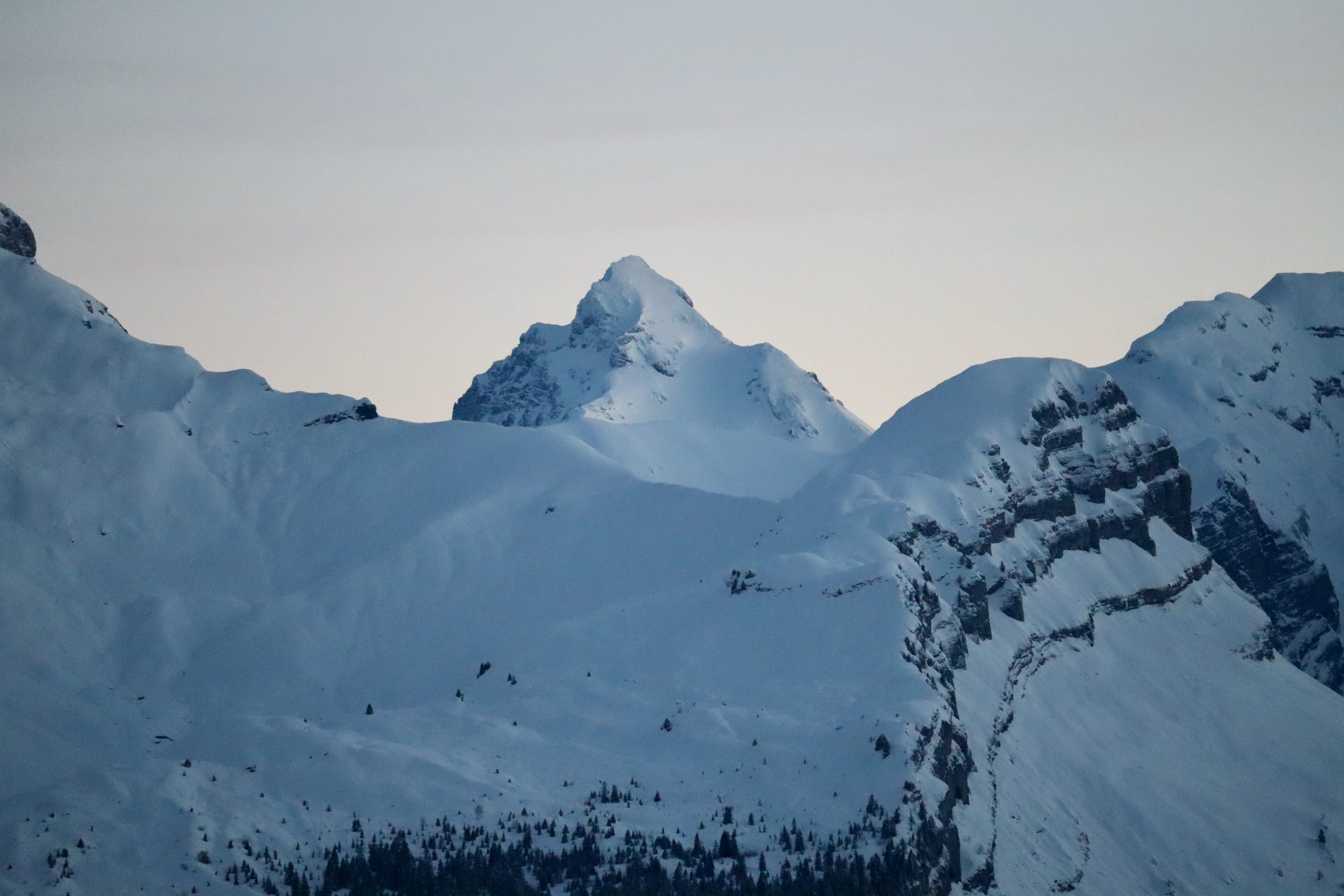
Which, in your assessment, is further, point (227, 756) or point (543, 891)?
point (227, 756)

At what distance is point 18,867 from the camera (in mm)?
161375

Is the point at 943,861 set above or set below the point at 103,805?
below

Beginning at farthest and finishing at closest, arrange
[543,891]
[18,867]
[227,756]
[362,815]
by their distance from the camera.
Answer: [227,756], [362,815], [543,891], [18,867]

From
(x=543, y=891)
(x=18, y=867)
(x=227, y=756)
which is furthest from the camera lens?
(x=227, y=756)

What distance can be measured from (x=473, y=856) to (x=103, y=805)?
3063 centimetres

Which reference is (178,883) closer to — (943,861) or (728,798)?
(728,798)

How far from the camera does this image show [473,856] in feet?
589

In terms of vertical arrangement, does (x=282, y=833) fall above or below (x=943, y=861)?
above

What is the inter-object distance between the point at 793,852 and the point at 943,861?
15.5 meters

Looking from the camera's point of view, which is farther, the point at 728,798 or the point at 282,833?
the point at 728,798

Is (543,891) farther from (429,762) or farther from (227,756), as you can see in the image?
(227,756)

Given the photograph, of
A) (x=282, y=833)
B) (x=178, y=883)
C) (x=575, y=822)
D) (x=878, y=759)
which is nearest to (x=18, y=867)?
(x=178, y=883)

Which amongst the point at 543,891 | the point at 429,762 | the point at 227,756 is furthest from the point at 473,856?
the point at 227,756

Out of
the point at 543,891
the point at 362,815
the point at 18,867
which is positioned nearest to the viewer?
the point at 18,867
